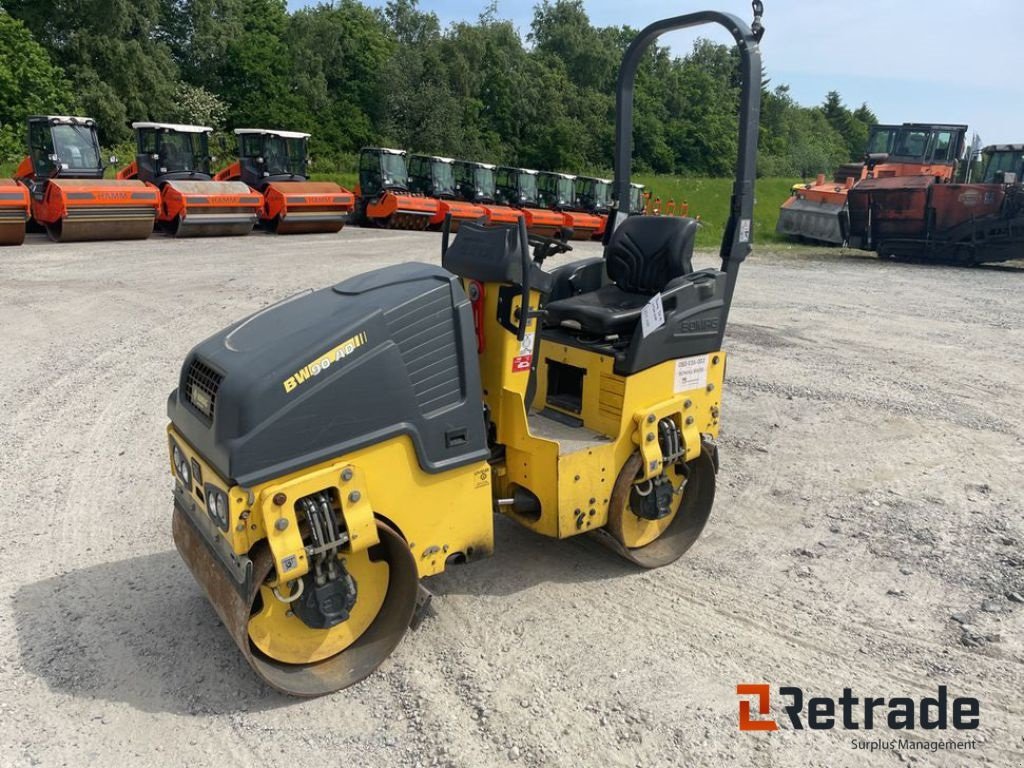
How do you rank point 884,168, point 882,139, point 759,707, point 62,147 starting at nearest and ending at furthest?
point 759,707, point 62,147, point 884,168, point 882,139

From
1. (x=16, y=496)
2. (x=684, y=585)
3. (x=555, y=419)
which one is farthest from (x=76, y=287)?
(x=684, y=585)

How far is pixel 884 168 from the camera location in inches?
797

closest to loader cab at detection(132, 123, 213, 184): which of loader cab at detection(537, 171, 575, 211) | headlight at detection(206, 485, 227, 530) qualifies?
loader cab at detection(537, 171, 575, 211)

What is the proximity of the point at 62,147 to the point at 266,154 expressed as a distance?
456 cm

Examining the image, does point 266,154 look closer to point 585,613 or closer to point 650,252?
point 650,252

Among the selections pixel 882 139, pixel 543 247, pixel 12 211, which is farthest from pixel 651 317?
pixel 882 139

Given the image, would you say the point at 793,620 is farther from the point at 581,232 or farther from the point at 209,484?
the point at 581,232

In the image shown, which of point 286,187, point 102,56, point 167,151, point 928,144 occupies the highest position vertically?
point 102,56

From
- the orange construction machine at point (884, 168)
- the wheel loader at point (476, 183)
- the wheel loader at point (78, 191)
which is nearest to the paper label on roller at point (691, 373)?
the wheel loader at point (78, 191)

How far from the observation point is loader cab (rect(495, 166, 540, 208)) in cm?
2362

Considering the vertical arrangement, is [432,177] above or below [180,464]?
above

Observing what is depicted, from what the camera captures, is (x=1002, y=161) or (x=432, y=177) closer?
(x=1002, y=161)

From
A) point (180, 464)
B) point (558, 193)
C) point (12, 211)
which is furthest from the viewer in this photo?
point (558, 193)

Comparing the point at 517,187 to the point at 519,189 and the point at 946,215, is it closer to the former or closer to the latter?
the point at 519,189
